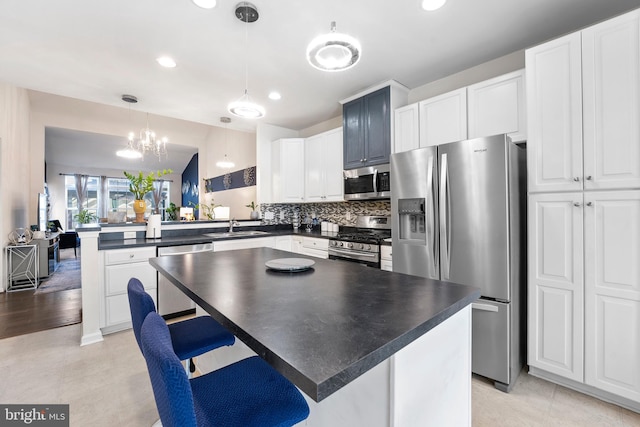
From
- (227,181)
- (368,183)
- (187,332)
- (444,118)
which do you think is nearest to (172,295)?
(187,332)

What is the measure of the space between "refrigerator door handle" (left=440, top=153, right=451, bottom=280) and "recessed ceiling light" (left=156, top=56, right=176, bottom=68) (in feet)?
8.78

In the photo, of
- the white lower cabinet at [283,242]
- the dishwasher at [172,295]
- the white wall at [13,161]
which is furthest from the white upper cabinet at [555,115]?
the white wall at [13,161]

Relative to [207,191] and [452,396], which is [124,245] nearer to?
[452,396]

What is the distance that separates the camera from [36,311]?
355cm

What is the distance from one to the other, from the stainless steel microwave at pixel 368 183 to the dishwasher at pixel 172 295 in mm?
1910

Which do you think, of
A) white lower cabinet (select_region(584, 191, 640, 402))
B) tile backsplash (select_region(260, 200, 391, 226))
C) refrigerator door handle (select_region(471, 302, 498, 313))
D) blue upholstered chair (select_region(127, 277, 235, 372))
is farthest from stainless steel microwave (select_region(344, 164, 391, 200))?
blue upholstered chair (select_region(127, 277, 235, 372))

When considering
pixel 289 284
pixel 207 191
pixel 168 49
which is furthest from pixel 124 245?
pixel 207 191

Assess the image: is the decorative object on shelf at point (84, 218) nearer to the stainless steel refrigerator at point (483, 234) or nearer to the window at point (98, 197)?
the window at point (98, 197)

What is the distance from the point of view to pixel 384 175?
10.9 feet

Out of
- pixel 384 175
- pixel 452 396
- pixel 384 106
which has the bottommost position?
pixel 452 396

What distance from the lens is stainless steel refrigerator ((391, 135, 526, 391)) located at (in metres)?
2.02

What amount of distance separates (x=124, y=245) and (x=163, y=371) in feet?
9.46

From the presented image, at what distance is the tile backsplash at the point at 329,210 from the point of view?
12.8ft

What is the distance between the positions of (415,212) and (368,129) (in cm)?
144
